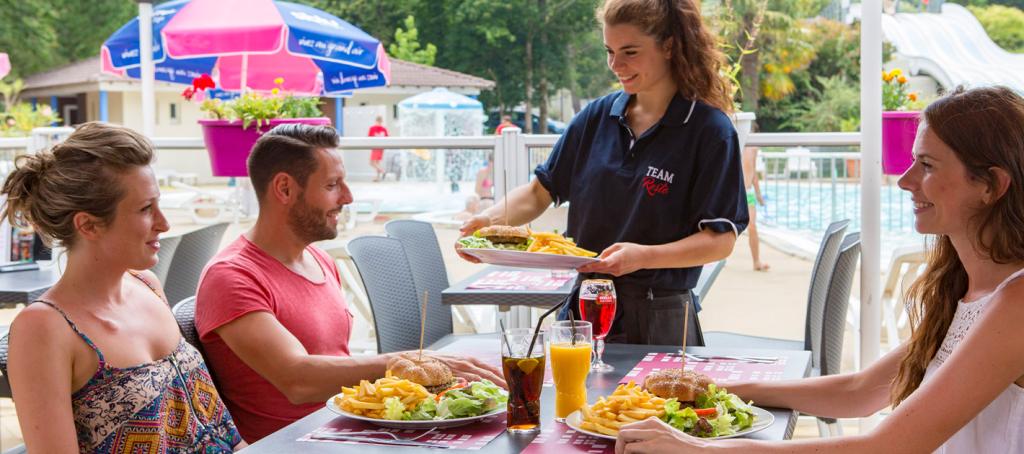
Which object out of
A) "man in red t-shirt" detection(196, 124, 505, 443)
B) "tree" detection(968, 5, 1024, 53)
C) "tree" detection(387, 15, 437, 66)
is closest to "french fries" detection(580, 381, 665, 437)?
"man in red t-shirt" detection(196, 124, 505, 443)

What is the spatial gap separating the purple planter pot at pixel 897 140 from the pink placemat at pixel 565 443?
235 centimetres

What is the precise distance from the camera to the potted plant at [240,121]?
4430 millimetres

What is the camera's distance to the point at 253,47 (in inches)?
379

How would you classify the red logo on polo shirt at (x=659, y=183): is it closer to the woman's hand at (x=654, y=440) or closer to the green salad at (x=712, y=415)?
the green salad at (x=712, y=415)

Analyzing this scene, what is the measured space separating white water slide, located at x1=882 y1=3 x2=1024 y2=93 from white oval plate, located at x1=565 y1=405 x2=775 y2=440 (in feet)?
70.2

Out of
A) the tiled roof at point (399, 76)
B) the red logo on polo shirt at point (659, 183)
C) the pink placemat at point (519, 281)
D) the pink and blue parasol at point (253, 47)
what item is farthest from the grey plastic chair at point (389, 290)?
the tiled roof at point (399, 76)

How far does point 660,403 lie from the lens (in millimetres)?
1716

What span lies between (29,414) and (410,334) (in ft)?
7.06

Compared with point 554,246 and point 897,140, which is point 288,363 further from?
point 897,140

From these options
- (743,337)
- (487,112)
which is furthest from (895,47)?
(743,337)

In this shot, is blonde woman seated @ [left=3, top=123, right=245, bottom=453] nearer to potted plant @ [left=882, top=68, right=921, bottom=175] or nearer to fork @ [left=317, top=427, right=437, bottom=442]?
fork @ [left=317, top=427, right=437, bottom=442]

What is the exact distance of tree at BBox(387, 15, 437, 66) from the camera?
30.2 metres

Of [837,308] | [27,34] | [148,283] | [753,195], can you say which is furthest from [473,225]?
[27,34]

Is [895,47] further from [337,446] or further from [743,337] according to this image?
[337,446]
